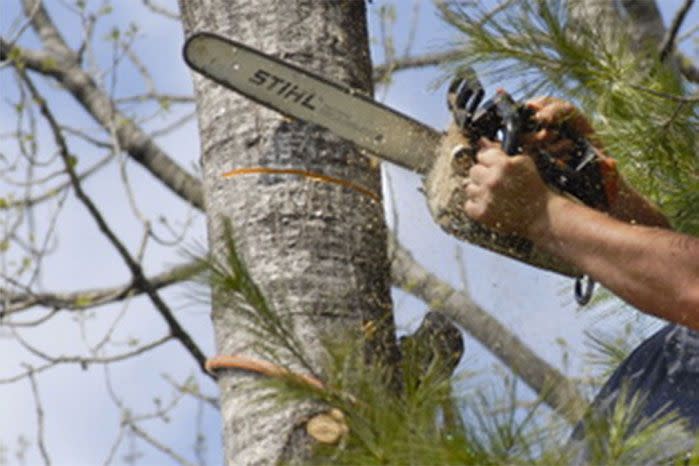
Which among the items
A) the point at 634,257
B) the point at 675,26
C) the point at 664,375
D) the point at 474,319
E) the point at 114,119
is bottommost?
the point at 664,375

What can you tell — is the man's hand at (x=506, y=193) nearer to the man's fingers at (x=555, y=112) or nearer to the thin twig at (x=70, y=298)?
the man's fingers at (x=555, y=112)

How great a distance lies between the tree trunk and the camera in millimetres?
2848

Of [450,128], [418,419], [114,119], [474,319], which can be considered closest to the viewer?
[418,419]

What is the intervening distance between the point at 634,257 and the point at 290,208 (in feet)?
1.89

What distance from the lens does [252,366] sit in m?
2.83

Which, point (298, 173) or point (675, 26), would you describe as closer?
point (298, 173)

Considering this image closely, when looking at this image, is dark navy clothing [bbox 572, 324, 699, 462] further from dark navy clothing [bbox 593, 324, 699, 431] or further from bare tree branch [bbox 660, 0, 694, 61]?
bare tree branch [bbox 660, 0, 694, 61]

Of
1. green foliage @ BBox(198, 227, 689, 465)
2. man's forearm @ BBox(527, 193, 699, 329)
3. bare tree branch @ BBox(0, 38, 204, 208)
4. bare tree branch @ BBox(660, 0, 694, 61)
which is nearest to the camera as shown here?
green foliage @ BBox(198, 227, 689, 465)

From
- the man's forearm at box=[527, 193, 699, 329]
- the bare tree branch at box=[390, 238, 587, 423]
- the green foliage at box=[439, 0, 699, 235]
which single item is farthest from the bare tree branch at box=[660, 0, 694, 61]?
the bare tree branch at box=[390, 238, 587, 423]

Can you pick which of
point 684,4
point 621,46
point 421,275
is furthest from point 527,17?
point 421,275

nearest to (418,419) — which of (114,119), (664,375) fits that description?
(664,375)

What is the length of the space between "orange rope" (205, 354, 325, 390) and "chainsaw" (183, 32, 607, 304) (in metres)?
0.44

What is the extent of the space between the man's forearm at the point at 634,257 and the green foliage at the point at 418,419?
0.84 ft

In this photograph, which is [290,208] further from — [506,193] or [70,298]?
[70,298]
